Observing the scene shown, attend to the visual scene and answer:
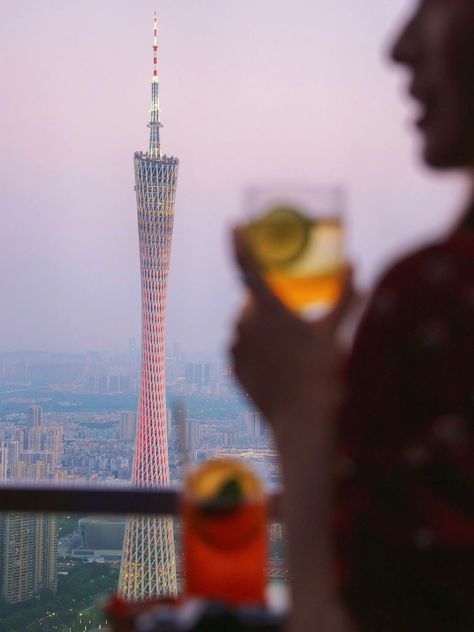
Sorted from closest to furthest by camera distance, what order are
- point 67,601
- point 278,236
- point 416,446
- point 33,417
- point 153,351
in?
point 416,446 < point 278,236 < point 67,601 < point 33,417 < point 153,351

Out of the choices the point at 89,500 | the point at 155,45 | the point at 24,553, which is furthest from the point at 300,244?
the point at 155,45

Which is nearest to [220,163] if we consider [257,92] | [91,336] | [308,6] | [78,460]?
[308,6]

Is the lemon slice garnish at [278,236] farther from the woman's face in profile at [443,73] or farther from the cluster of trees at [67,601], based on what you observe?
the cluster of trees at [67,601]

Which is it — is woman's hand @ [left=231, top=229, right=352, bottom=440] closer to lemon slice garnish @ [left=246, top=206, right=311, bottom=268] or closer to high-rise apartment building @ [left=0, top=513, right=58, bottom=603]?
lemon slice garnish @ [left=246, top=206, right=311, bottom=268]

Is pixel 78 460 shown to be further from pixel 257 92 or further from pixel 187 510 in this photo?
pixel 187 510

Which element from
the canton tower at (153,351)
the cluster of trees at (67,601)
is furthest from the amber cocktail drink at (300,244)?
the canton tower at (153,351)

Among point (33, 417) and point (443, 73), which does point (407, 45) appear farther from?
point (33, 417)

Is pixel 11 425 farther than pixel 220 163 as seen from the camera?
Yes
